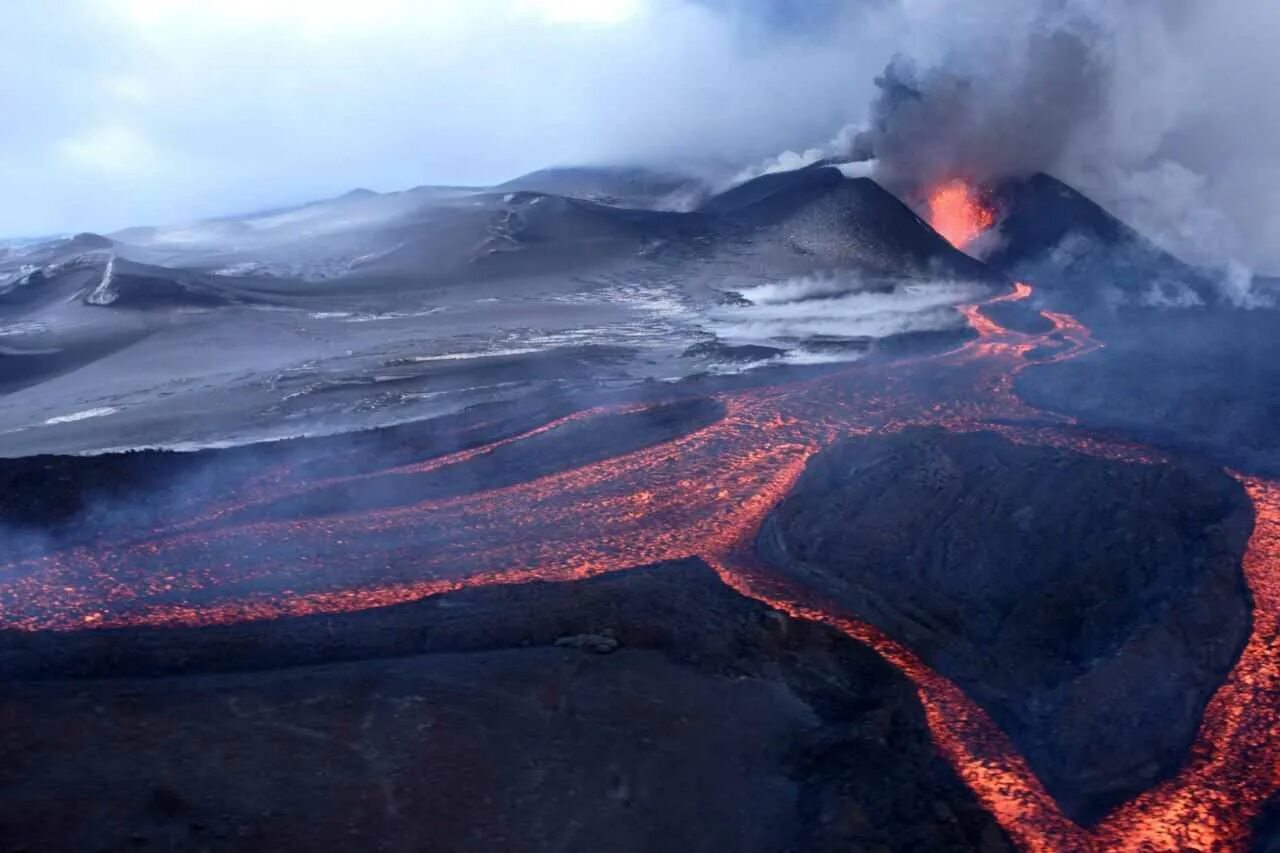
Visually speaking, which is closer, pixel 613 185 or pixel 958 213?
pixel 958 213

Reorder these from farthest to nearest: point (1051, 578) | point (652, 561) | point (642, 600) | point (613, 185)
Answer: point (613, 185)
point (652, 561)
point (1051, 578)
point (642, 600)

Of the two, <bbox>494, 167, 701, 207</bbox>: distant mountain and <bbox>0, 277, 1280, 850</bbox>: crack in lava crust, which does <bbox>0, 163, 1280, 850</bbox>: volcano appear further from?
<bbox>494, 167, 701, 207</bbox>: distant mountain

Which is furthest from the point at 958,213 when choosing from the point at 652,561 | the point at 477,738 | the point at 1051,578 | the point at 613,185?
the point at 477,738

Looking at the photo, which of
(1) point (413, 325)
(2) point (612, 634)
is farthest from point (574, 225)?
(2) point (612, 634)

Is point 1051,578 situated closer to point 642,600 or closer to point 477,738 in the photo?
point 642,600

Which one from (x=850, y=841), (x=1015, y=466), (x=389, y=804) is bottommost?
(x=850, y=841)

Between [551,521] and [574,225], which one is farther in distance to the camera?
[574,225]

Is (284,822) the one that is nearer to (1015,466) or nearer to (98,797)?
(98,797)

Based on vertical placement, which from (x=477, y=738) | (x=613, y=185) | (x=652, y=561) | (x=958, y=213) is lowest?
(x=477, y=738)
